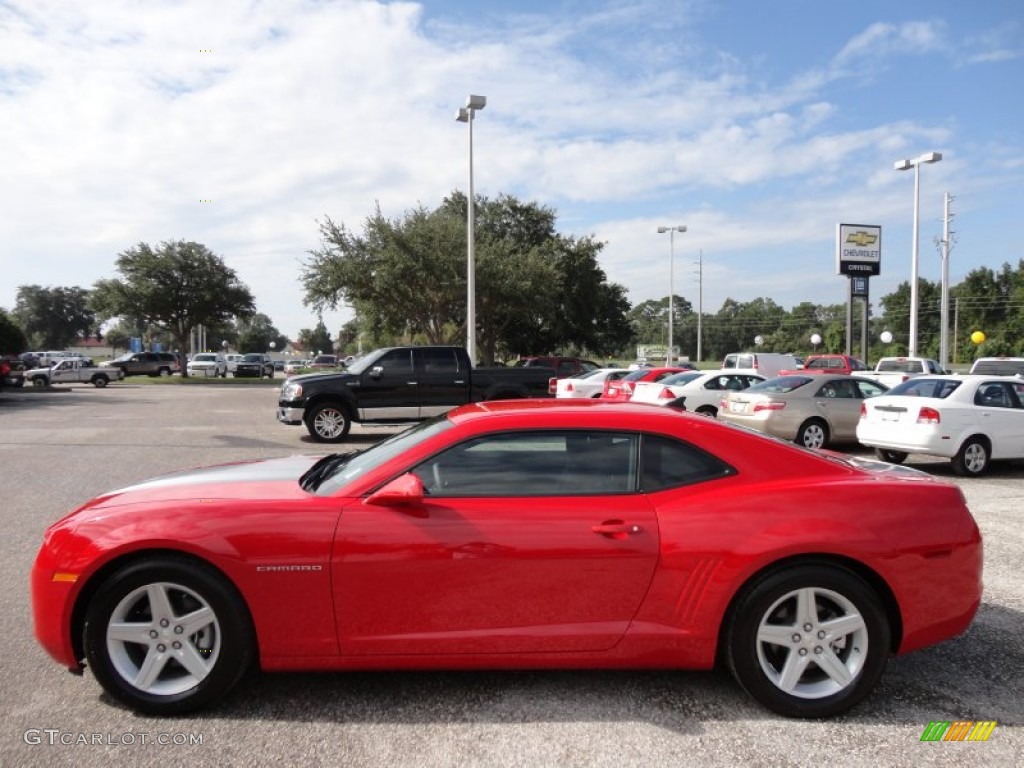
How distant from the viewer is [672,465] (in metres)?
3.57

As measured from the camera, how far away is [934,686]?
147 inches

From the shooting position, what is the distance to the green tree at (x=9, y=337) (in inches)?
1724

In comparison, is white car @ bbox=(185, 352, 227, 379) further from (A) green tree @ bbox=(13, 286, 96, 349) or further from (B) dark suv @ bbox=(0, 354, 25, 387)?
(A) green tree @ bbox=(13, 286, 96, 349)

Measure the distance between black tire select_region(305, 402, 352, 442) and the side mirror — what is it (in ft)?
35.3

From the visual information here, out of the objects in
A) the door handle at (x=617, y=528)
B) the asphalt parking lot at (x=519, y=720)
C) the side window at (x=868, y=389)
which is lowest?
the asphalt parking lot at (x=519, y=720)

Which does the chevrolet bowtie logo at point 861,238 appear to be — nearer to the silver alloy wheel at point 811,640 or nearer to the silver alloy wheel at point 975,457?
the silver alloy wheel at point 975,457

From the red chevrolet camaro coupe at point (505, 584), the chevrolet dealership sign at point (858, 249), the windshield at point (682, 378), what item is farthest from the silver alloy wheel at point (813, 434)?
the chevrolet dealership sign at point (858, 249)

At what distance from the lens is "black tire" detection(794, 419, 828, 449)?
42.2 feet

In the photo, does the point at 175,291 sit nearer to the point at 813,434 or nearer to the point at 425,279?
the point at 425,279

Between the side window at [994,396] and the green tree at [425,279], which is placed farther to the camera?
the green tree at [425,279]

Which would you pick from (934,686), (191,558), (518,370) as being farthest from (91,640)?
(518,370)

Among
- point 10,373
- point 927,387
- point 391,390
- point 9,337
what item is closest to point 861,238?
point 927,387

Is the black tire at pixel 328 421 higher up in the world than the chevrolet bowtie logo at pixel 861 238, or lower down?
lower down

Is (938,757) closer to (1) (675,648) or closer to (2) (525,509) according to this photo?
(1) (675,648)
